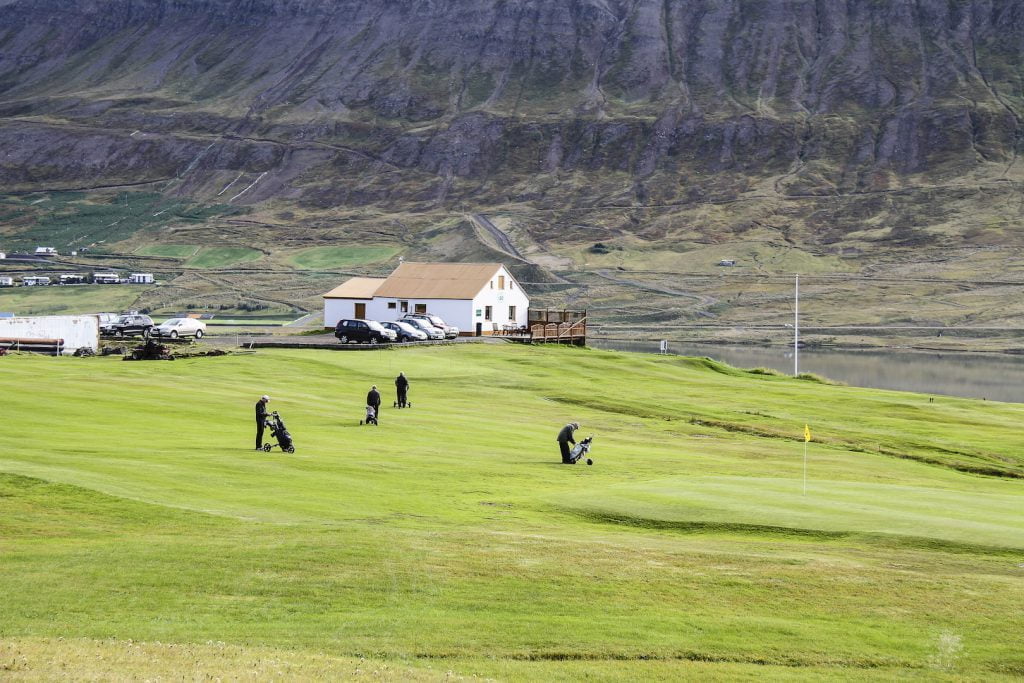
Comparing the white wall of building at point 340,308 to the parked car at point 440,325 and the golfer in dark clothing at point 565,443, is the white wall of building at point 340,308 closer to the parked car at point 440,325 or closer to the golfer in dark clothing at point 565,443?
the parked car at point 440,325

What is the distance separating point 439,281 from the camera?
→ 114500 mm

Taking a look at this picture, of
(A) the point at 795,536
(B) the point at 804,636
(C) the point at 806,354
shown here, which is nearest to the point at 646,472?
(A) the point at 795,536

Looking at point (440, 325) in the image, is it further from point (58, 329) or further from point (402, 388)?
point (402, 388)

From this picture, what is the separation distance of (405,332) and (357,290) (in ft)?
65.4

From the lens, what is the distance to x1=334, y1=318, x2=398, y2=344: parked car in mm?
96250

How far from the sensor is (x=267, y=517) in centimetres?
2883

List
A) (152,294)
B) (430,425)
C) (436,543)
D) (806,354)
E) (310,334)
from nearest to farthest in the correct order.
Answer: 1. (436,543)
2. (430,425)
3. (310,334)
4. (806,354)
5. (152,294)

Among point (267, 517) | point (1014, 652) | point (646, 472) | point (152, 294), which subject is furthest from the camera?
point (152, 294)

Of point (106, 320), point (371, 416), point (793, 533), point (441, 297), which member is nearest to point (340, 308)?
point (441, 297)

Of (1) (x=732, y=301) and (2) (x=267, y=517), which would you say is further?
(1) (x=732, y=301)

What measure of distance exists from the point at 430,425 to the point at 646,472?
12719mm

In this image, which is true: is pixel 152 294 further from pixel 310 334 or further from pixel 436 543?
pixel 436 543

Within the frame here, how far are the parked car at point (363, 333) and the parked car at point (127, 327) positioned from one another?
18.3m

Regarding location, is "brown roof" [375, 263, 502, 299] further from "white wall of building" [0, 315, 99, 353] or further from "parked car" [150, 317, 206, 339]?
"white wall of building" [0, 315, 99, 353]
